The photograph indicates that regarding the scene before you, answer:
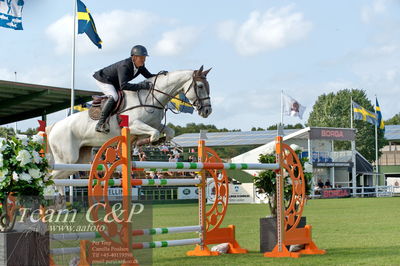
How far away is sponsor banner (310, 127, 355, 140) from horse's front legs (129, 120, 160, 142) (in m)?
29.1

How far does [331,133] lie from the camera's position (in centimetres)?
3669

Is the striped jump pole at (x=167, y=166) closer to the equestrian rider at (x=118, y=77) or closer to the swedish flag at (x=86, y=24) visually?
the equestrian rider at (x=118, y=77)

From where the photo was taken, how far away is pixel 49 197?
5.04 metres

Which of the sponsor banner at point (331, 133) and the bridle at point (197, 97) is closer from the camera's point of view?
the bridle at point (197, 97)

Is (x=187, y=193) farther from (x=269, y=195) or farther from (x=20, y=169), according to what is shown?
(x=20, y=169)

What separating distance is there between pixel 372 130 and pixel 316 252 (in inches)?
2019

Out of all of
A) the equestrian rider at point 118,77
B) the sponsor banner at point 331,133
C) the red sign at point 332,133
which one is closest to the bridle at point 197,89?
the equestrian rider at point 118,77

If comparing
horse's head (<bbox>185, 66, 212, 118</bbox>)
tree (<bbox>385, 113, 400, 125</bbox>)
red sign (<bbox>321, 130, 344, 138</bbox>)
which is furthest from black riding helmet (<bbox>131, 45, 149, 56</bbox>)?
tree (<bbox>385, 113, 400, 125</bbox>)

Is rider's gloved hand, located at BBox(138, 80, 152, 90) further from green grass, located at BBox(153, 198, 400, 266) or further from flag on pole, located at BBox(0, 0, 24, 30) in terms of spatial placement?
flag on pole, located at BBox(0, 0, 24, 30)

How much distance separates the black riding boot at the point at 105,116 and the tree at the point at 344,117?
5108cm

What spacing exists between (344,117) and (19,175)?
60212 mm

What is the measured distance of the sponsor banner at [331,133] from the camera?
35.9 meters

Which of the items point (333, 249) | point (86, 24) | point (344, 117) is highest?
point (344, 117)

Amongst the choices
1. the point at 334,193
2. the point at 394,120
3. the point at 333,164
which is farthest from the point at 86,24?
the point at 394,120
